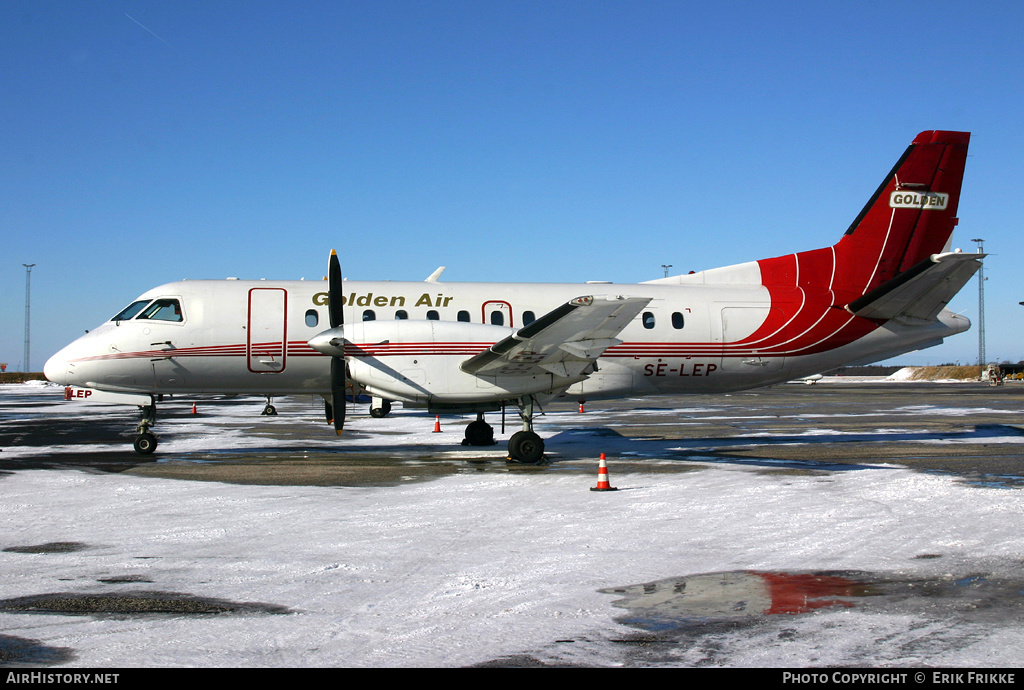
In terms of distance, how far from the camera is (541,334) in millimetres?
13234

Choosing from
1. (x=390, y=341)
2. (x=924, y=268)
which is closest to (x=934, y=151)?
(x=924, y=268)

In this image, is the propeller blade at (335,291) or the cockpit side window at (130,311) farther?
the cockpit side window at (130,311)

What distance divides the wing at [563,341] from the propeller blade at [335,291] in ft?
8.38

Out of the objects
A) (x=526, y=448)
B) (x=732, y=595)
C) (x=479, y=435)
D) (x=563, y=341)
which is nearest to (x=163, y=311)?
(x=479, y=435)

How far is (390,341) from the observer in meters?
14.2

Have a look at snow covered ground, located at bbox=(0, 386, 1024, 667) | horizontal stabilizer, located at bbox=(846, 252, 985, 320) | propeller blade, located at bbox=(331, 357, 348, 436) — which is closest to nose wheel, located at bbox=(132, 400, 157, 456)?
snow covered ground, located at bbox=(0, 386, 1024, 667)

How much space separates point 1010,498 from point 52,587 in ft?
37.1

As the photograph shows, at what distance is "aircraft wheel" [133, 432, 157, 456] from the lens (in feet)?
51.1

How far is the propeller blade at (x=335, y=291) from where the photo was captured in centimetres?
1395

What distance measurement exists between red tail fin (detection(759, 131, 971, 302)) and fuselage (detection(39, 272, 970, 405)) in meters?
0.73

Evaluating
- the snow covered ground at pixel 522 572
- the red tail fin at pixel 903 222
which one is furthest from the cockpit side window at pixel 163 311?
the red tail fin at pixel 903 222

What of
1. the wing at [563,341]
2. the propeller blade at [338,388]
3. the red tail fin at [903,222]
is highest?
the red tail fin at [903,222]

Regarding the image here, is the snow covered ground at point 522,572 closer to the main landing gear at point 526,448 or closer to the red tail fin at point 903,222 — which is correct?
the main landing gear at point 526,448

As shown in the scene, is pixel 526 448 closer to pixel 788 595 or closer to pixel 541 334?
pixel 541 334
